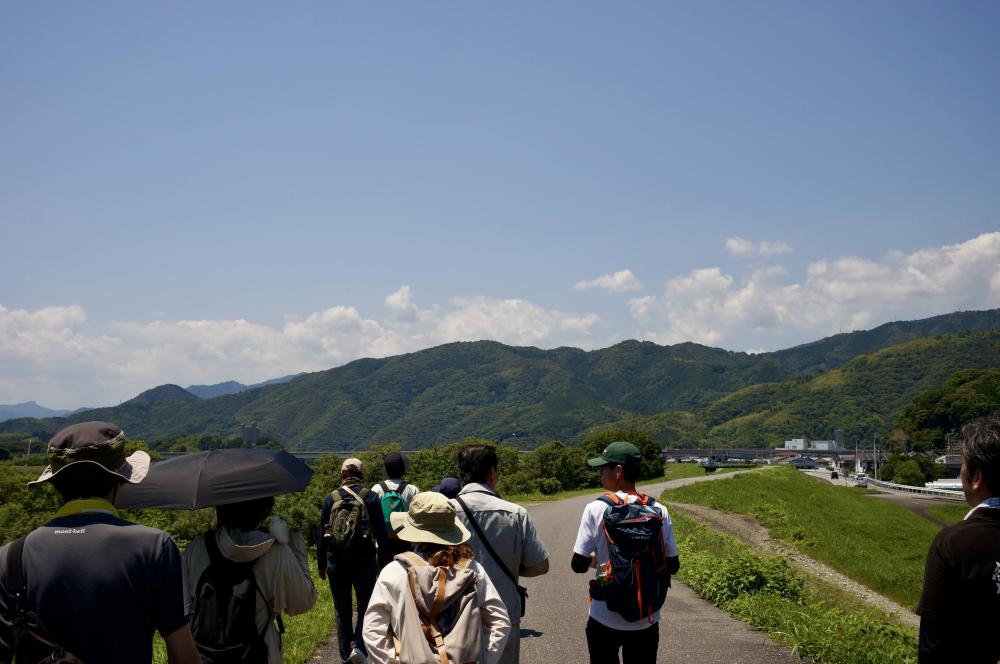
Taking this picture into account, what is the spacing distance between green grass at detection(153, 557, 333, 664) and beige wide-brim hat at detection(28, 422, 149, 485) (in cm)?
447

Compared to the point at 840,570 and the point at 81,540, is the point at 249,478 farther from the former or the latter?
the point at 840,570

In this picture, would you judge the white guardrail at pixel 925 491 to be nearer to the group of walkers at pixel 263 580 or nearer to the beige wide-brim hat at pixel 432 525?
the group of walkers at pixel 263 580

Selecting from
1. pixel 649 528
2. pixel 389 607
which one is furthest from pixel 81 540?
pixel 649 528

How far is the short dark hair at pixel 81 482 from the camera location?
338 cm

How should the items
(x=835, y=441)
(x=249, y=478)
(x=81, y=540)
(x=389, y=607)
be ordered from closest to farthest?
(x=81, y=540)
(x=389, y=607)
(x=249, y=478)
(x=835, y=441)

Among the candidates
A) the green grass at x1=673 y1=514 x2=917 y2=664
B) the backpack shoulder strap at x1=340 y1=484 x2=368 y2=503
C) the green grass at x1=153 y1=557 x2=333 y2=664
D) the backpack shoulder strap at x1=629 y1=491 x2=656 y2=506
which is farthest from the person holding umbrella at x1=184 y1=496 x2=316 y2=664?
the green grass at x1=673 y1=514 x2=917 y2=664

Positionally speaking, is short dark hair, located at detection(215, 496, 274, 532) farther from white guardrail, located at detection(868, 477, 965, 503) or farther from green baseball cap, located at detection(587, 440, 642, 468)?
white guardrail, located at detection(868, 477, 965, 503)

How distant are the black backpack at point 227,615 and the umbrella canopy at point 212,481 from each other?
1.43ft

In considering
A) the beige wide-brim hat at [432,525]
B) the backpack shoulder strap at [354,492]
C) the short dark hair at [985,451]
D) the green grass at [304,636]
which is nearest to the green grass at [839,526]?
the green grass at [304,636]

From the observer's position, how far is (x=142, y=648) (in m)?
3.33

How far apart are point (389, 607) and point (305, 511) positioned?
15.7 meters

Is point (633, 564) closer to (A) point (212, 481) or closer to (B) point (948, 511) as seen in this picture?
(A) point (212, 481)

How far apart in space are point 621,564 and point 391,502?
309 cm

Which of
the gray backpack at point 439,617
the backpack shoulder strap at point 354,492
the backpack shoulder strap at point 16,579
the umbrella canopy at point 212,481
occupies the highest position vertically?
the umbrella canopy at point 212,481
